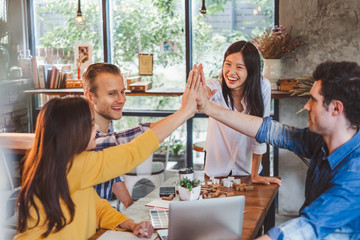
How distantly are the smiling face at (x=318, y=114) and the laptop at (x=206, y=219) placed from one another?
41cm

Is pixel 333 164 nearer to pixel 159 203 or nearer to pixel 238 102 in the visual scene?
pixel 159 203

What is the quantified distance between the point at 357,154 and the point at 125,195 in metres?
1.19

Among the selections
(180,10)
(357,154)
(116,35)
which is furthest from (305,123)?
(357,154)

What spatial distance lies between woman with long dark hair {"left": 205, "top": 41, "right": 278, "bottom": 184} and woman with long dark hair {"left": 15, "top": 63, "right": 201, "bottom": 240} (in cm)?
110

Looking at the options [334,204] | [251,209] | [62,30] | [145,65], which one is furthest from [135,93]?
[334,204]

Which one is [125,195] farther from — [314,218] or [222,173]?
[314,218]

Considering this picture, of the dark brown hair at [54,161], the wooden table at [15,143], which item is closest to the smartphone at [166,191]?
the dark brown hair at [54,161]

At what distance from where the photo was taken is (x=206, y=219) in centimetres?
147

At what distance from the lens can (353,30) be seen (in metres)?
3.76

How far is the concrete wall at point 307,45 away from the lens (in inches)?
149

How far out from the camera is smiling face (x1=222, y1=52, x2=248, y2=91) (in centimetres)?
258

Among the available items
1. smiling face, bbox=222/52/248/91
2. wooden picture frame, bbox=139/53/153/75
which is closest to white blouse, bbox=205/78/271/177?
smiling face, bbox=222/52/248/91

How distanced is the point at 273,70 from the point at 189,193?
221 centimetres

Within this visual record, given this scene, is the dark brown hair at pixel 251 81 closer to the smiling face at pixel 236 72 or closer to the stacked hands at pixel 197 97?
the smiling face at pixel 236 72
